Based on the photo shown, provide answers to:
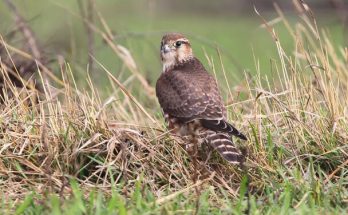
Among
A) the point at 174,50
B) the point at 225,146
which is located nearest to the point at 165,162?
the point at 225,146

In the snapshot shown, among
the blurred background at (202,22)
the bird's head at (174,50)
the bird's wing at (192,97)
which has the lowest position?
the blurred background at (202,22)

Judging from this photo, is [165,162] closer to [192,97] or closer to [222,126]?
[222,126]

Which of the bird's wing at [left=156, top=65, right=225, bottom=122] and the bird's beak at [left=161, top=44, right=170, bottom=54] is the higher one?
the bird's beak at [left=161, top=44, right=170, bottom=54]

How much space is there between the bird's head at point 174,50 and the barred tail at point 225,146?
1.31 meters

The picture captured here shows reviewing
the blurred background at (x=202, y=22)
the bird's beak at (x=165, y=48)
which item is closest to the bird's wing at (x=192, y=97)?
the bird's beak at (x=165, y=48)

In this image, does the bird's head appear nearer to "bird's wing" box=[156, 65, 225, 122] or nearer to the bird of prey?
the bird of prey

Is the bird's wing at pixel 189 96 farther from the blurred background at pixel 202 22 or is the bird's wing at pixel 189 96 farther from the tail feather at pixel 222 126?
the blurred background at pixel 202 22

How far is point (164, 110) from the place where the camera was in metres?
7.98

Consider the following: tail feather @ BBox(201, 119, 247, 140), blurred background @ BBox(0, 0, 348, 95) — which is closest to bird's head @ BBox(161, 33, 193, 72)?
tail feather @ BBox(201, 119, 247, 140)

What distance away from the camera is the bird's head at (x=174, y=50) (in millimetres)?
8609

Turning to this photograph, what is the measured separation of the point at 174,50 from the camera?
28.2 feet

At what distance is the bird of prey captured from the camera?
7.25 metres

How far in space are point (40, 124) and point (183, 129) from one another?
3.48 feet

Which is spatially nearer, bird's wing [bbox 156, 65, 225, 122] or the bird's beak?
bird's wing [bbox 156, 65, 225, 122]
